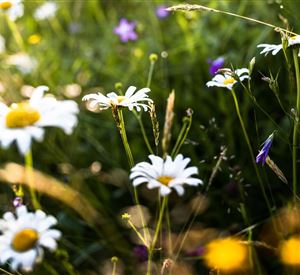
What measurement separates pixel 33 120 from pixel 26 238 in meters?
0.17

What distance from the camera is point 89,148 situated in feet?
5.97

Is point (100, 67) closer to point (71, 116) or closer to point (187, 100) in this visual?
point (187, 100)

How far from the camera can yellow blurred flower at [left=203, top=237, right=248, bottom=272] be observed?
1.12 metres

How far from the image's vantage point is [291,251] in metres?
1.06

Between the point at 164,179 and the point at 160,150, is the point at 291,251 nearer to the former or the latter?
the point at 164,179

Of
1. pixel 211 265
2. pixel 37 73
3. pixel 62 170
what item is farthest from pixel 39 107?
pixel 37 73

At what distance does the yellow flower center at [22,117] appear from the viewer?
81cm

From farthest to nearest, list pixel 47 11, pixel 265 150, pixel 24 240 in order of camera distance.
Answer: pixel 47 11
pixel 265 150
pixel 24 240

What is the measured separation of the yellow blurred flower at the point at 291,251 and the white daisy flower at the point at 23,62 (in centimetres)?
127

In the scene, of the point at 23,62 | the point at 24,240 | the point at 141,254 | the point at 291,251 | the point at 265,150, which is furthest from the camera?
the point at 23,62

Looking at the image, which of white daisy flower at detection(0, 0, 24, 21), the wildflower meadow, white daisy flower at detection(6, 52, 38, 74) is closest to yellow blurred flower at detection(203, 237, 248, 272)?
the wildflower meadow

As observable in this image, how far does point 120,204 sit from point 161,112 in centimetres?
39

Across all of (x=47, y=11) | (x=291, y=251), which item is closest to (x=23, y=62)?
(x=47, y=11)

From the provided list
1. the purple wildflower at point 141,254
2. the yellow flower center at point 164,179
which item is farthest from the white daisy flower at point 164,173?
the purple wildflower at point 141,254
